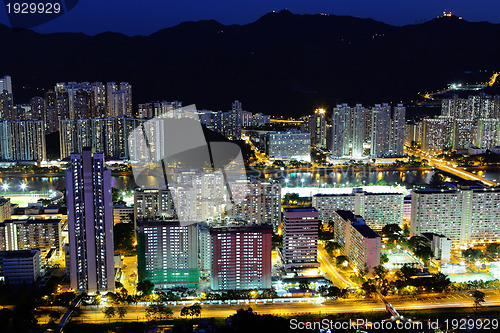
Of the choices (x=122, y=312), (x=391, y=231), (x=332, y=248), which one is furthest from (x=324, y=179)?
(x=122, y=312)

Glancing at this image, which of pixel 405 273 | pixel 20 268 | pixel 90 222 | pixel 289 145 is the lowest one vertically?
pixel 405 273

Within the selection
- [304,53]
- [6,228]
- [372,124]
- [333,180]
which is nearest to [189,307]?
[6,228]

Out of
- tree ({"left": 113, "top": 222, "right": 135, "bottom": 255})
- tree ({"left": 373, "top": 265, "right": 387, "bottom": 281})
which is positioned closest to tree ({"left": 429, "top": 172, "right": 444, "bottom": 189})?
tree ({"left": 373, "top": 265, "right": 387, "bottom": 281})

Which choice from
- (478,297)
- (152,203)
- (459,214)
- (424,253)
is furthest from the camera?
(152,203)

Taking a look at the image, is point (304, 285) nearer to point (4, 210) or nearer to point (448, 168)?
point (4, 210)

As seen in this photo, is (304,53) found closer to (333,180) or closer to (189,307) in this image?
(333,180)

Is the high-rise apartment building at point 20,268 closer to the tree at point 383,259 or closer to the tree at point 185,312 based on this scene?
the tree at point 185,312
